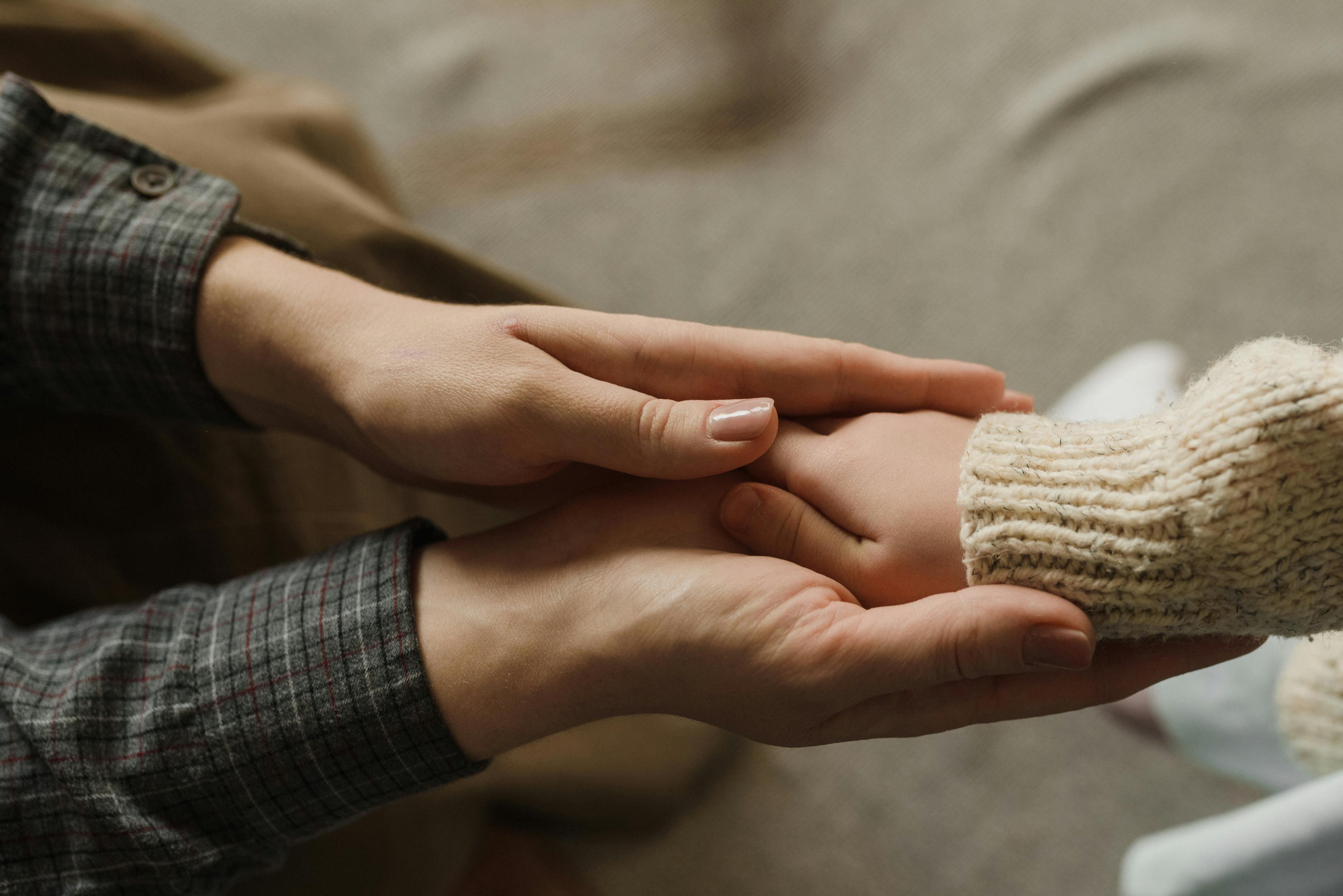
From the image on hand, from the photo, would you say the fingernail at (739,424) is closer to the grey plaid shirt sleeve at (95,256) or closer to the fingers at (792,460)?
the fingers at (792,460)

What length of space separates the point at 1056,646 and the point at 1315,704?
0.37m

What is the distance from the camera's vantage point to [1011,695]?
0.61 metres

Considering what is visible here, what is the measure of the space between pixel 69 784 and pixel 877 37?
1.35 meters

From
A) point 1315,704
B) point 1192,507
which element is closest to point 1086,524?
point 1192,507

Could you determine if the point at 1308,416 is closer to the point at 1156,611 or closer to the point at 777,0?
the point at 1156,611

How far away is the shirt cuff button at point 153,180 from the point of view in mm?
741

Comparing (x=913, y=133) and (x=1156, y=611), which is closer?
(x=1156, y=611)

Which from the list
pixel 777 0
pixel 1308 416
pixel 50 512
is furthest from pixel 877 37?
Answer: pixel 50 512

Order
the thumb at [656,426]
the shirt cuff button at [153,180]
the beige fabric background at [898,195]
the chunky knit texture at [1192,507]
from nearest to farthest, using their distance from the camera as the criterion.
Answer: the chunky knit texture at [1192,507]
the thumb at [656,426]
the shirt cuff button at [153,180]
the beige fabric background at [898,195]

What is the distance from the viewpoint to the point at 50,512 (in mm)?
748

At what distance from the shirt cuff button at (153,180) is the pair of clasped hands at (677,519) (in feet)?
0.24

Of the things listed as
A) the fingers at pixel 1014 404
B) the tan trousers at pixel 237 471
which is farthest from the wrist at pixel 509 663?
the fingers at pixel 1014 404

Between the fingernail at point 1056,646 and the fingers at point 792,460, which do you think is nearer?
the fingernail at point 1056,646

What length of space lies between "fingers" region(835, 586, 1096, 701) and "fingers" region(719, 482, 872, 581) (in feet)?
0.30
